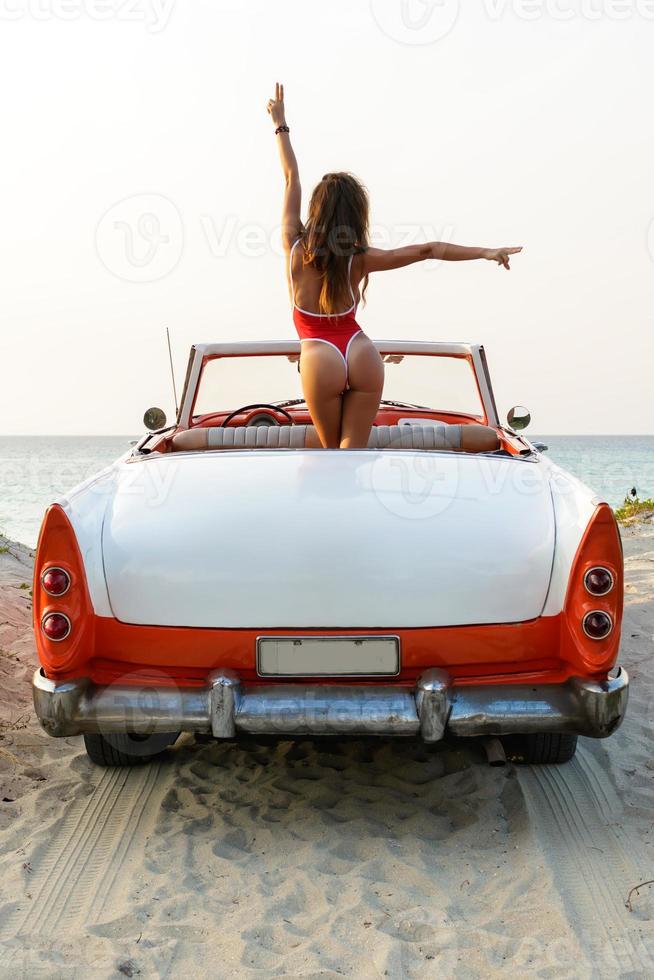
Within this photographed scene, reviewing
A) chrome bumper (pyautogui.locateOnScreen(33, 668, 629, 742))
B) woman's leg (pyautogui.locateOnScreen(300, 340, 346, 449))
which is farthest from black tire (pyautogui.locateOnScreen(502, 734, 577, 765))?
woman's leg (pyautogui.locateOnScreen(300, 340, 346, 449))

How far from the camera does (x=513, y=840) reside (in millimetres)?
3086

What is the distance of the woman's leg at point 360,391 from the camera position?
12.3 ft

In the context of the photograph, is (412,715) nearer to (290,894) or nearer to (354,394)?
(290,894)

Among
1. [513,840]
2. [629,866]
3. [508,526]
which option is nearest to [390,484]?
[508,526]

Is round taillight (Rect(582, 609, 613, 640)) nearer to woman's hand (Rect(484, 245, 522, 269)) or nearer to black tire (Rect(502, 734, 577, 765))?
black tire (Rect(502, 734, 577, 765))

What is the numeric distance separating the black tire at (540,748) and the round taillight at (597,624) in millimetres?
875

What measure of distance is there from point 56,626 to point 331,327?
5.63 feet

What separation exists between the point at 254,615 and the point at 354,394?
1332 mm

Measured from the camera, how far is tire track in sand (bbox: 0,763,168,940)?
2656 millimetres

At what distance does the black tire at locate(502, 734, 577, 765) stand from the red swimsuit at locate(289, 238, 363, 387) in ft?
5.83

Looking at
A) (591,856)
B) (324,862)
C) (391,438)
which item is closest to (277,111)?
(391,438)

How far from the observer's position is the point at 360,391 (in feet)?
12.4

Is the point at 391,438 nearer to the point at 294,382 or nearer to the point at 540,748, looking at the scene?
the point at 540,748

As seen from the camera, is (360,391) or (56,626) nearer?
(56,626)
